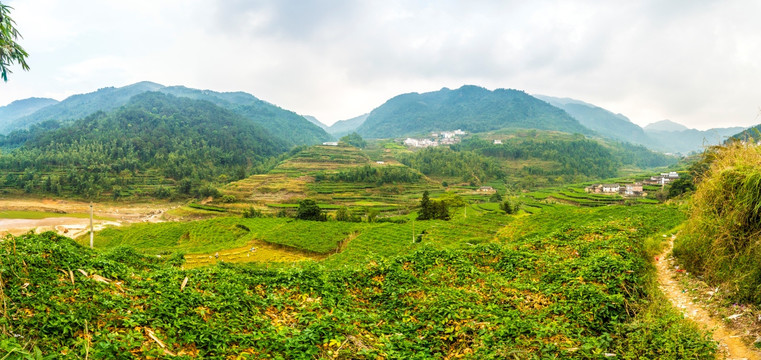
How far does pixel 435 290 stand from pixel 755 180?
737 cm

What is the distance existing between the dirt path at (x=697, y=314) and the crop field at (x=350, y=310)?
0.33m

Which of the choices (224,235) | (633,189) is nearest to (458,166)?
(633,189)

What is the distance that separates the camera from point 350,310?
720 centimetres

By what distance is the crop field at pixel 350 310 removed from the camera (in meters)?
5.02

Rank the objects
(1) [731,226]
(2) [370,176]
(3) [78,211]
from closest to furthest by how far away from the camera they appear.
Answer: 1. (1) [731,226]
2. (3) [78,211]
3. (2) [370,176]

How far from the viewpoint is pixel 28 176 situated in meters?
77.2

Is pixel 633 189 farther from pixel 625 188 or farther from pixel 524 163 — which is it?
pixel 524 163

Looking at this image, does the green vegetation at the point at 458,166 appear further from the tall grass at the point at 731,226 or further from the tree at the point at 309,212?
the tall grass at the point at 731,226

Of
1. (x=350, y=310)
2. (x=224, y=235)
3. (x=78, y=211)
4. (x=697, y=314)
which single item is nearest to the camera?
(x=697, y=314)

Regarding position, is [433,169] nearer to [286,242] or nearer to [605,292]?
[286,242]

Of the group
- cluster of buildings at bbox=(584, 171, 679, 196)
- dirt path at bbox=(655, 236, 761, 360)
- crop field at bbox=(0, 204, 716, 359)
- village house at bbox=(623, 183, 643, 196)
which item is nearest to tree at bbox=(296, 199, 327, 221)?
crop field at bbox=(0, 204, 716, 359)

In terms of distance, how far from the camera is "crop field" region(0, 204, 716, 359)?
502cm

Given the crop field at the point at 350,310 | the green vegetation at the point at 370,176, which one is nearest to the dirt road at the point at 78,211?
the green vegetation at the point at 370,176

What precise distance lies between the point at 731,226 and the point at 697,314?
7.98 ft
